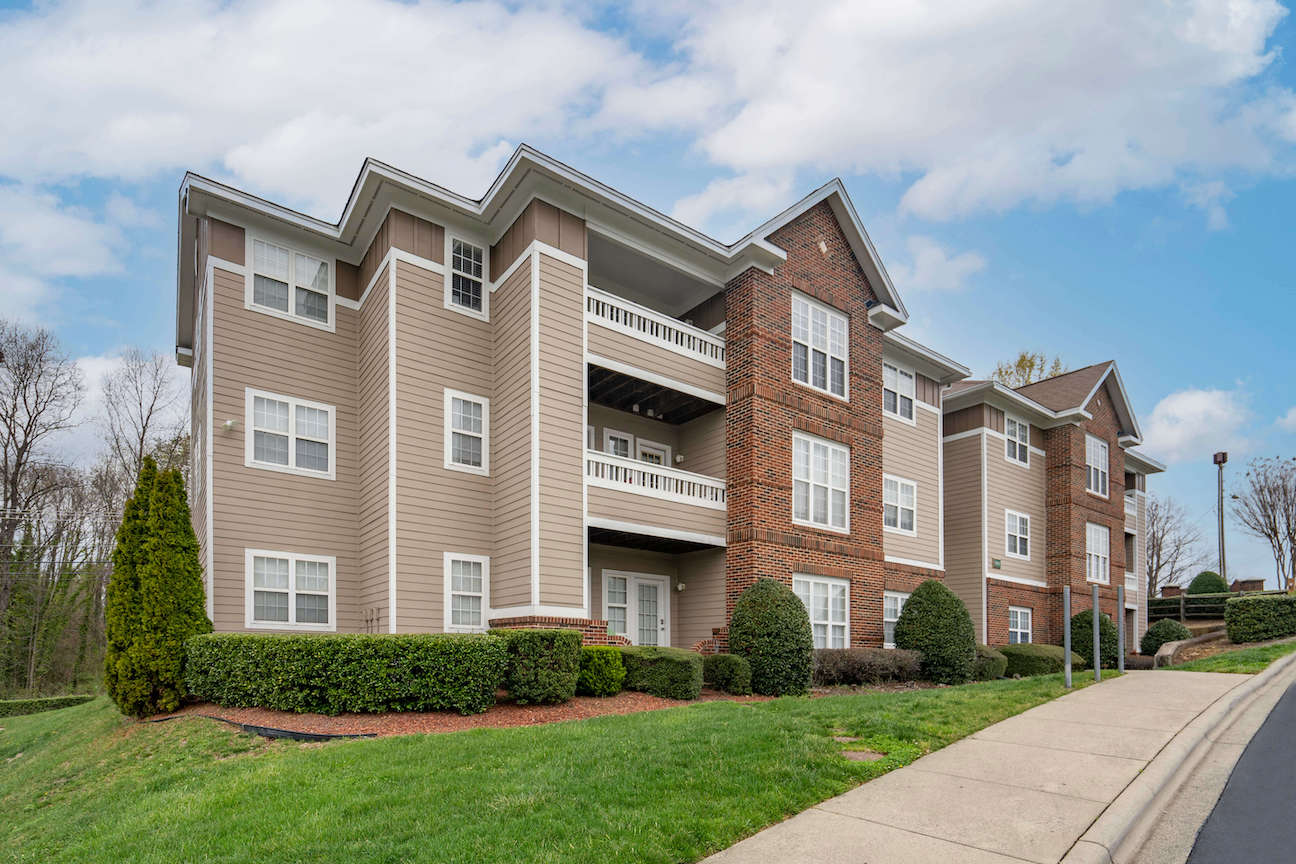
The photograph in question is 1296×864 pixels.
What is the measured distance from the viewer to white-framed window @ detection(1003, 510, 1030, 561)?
90.9 feet

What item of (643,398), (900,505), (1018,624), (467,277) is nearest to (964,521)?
(1018,624)

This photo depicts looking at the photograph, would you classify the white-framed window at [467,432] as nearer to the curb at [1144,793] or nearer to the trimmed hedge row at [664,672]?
the trimmed hedge row at [664,672]

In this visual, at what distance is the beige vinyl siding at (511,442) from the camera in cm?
1548

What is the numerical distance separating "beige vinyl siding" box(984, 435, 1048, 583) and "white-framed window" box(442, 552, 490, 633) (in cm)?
1694

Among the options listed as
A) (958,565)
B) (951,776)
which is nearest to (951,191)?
(958,565)

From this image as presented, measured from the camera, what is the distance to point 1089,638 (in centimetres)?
2630

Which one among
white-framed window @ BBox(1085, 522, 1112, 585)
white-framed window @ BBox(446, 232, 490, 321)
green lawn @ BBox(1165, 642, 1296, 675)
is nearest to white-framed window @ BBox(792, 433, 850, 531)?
green lawn @ BBox(1165, 642, 1296, 675)

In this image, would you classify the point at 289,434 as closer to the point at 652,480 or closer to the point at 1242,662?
the point at 652,480

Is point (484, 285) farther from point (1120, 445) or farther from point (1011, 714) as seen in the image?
point (1120, 445)

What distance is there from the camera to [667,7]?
1299cm

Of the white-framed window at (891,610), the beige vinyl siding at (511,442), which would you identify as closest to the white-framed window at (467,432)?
the beige vinyl siding at (511,442)

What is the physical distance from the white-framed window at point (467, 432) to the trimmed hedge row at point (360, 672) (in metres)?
4.94

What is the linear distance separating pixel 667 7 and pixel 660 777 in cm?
1095

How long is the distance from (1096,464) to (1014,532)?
5.71 metres
